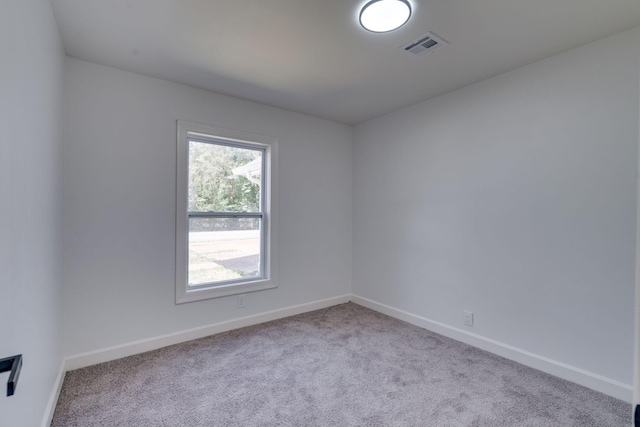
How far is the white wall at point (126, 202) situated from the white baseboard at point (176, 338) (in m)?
0.05

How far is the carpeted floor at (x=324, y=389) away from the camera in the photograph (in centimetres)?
186

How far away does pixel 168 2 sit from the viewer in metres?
1.80

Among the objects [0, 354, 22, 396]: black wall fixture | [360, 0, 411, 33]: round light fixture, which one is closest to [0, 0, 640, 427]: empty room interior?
[360, 0, 411, 33]: round light fixture

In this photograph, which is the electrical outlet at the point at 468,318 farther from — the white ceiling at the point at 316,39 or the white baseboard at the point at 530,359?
the white ceiling at the point at 316,39

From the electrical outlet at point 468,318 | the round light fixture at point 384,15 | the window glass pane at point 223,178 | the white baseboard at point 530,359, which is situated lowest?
the white baseboard at point 530,359

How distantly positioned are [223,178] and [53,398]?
2.16 m

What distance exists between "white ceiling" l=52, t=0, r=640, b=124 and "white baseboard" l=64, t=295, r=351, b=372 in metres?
2.41

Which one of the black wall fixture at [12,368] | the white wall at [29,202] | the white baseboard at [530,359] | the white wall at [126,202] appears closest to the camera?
the black wall fixture at [12,368]

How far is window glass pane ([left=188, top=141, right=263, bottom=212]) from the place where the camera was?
3084 mm

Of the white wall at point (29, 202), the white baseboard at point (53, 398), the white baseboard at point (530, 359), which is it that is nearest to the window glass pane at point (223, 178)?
the white wall at point (29, 202)

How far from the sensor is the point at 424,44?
2.21 metres

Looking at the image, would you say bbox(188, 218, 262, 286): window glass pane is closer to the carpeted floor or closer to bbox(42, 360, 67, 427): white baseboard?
the carpeted floor

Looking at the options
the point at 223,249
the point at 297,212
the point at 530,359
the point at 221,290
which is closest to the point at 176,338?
the point at 221,290

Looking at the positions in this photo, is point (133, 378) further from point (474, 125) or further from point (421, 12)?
point (474, 125)
